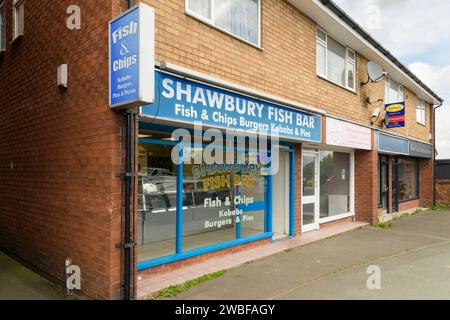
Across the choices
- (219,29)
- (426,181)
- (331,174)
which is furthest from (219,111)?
(426,181)

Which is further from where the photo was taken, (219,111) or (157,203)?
(157,203)

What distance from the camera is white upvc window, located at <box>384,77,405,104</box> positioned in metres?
11.6

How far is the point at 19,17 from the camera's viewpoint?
20.9 ft

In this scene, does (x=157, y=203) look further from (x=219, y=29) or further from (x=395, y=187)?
(x=395, y=187)

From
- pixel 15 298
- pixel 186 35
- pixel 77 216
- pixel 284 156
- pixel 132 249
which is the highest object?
pixel 186 35

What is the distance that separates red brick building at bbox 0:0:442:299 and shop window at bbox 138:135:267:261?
19mm

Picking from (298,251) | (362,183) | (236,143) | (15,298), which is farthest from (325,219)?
(15,298)

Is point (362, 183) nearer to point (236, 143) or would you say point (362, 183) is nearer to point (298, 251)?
point (298, 251)

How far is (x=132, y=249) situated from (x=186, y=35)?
9.68ft

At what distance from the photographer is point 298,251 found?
21.2 feet

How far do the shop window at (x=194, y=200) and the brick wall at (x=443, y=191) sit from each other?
12.6 metres

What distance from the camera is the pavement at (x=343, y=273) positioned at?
4266 millimetres

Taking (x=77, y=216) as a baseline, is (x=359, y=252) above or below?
below

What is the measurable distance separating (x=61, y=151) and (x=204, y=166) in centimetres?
219
